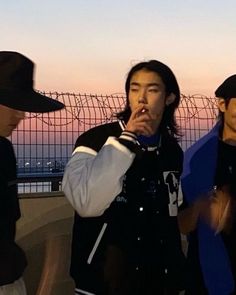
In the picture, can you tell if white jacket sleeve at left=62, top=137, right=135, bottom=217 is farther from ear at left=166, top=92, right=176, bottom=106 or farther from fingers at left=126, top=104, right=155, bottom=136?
ear at left=166, top=92, right=176, bottom=106

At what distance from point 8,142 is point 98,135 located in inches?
16.8

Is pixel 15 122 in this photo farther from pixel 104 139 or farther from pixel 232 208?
pixel 232 208

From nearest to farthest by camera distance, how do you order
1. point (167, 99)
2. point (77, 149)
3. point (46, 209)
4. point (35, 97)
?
point (35, 97) < point (77, 149) < point (167, 99) < point (46, 209)

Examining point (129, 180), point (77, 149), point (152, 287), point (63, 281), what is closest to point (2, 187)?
point (77, 149)

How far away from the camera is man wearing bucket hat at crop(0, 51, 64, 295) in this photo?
7.40ft

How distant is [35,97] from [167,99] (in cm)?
72

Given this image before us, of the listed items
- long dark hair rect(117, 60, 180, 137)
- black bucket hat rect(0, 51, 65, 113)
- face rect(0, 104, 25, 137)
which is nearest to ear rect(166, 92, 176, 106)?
long dark hair rect(117, 60, 180, 137)

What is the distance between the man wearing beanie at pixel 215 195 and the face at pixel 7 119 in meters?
1.17

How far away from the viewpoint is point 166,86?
9.28ft

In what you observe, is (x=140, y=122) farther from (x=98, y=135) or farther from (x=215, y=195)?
(x=215, y=195)

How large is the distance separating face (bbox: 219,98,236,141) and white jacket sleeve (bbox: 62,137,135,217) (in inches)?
39.8

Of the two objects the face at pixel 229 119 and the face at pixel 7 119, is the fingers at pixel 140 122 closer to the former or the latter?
the face at pixel 7 119

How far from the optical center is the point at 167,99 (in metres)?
2.87

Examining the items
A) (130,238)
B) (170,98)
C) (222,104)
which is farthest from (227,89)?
(130,238)
